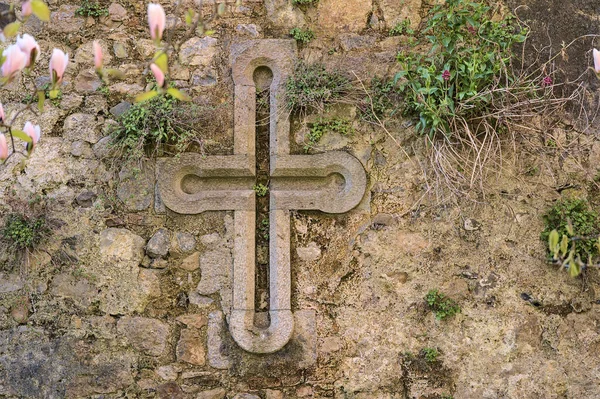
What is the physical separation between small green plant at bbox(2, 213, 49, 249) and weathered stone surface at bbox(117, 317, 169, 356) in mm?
601

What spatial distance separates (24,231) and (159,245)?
0.68 m

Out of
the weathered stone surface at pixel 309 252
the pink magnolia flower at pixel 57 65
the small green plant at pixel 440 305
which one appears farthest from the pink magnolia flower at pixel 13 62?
the small green plant at pixel 440 305

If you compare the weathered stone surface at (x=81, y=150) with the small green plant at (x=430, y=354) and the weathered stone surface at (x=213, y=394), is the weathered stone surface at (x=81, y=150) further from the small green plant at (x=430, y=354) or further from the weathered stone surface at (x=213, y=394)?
the small green plant at (x=430, y=354)

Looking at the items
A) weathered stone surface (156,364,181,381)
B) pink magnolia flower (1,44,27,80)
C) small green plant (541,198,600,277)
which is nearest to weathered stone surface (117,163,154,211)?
weathered stone surface (156,364,181,381)

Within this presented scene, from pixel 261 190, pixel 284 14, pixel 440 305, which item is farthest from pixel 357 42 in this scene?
pixel 440 305

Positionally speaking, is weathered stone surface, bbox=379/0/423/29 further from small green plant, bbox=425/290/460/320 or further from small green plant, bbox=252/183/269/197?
small green plant, bbox=425/290/460/320

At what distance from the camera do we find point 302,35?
3639 millimetres

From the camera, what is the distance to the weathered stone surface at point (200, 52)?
3.67 m

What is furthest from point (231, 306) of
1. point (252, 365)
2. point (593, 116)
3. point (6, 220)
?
point (593, 116)

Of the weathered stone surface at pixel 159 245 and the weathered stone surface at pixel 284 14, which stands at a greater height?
the weathered stone surface at pixel 284 14

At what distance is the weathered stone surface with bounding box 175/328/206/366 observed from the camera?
3381mm

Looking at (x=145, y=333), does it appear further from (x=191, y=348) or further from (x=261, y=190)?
(x=261, y=190)

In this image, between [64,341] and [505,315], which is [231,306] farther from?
[505,315]

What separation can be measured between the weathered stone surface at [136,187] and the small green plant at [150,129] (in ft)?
0.27
